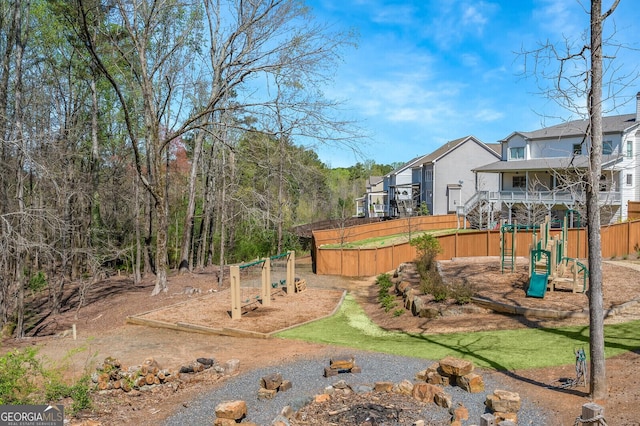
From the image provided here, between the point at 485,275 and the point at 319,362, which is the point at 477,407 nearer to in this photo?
the point at 319,362

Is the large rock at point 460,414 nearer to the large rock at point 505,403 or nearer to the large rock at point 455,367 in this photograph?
the large rock at point 505,403

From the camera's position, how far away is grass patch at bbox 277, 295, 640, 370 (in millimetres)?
8781

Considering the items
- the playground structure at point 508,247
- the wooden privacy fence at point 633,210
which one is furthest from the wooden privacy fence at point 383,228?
the wooden privacy fence at point 633,210

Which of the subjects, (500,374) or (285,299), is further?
(285,299)

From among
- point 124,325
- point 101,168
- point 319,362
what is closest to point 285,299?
point 124,325

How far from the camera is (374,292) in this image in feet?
60.6

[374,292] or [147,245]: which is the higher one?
[147,245]

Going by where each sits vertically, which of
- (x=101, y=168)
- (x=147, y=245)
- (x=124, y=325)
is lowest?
(x=124, y=325)

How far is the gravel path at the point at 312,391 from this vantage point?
653cm

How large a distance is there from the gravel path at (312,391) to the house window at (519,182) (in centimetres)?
2901

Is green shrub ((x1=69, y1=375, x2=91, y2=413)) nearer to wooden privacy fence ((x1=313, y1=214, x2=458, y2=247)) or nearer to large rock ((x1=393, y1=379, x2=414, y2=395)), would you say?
large rock ((x1=393, y1=379, x2=414, y2=395))

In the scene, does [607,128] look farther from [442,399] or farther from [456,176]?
[442,399]

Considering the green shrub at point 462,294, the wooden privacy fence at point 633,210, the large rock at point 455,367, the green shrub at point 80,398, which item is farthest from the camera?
the wooden privacy fence at point 633,210

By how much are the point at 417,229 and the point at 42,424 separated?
103ft
